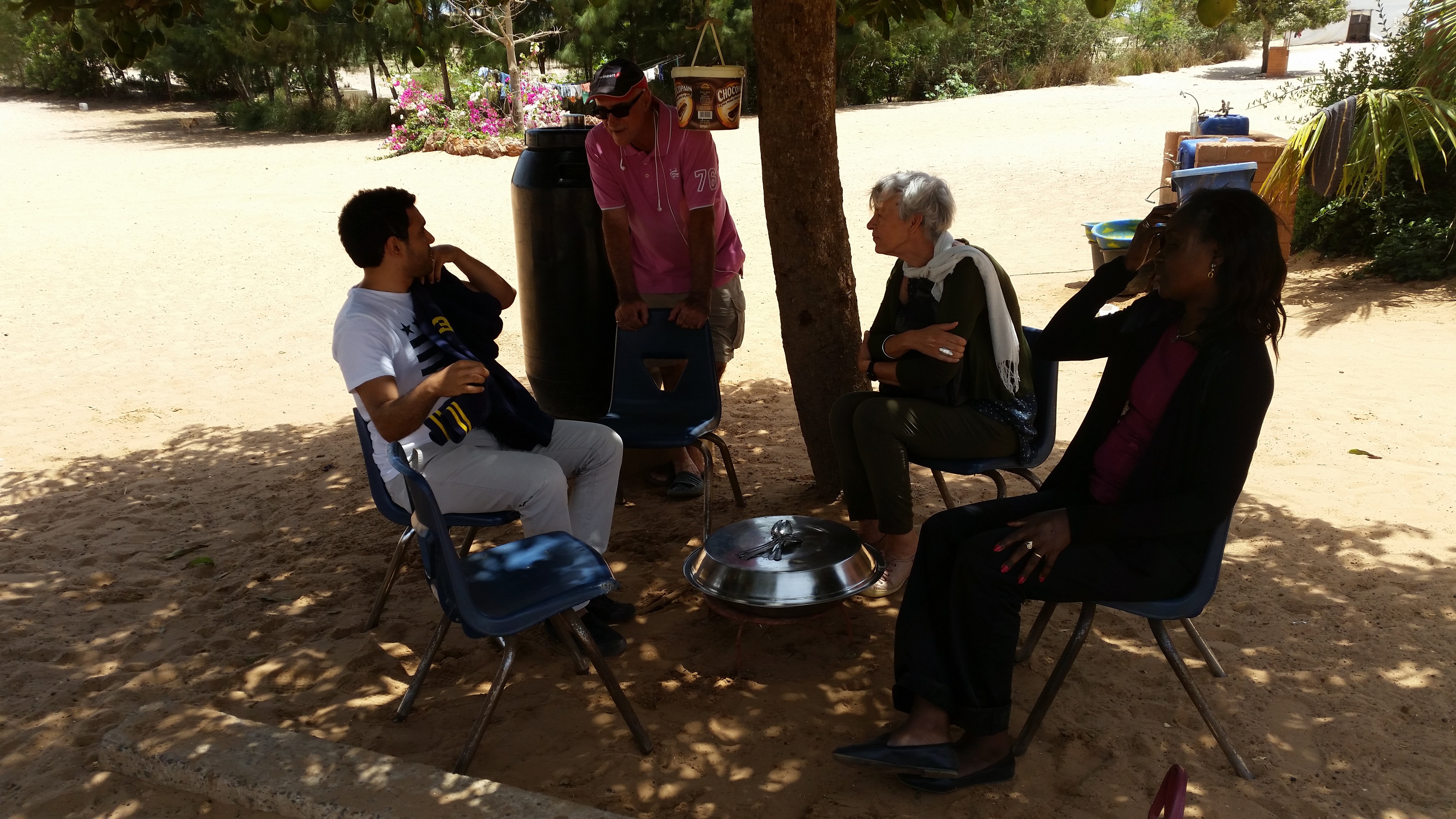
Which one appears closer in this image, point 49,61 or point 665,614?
point 665,614

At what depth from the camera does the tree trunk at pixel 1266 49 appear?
81.1 ft

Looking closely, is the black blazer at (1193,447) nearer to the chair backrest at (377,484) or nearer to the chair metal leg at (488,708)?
the chair metal leg at (488,708)

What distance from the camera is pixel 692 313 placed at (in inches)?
176

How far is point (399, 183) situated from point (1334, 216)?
11666 mm

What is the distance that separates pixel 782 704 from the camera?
3.19 metres

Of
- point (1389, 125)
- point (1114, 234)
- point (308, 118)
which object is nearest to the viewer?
point (1389, 125)

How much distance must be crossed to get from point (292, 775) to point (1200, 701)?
2306 mm

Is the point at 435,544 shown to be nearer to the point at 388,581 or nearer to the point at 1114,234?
the point at 388,581

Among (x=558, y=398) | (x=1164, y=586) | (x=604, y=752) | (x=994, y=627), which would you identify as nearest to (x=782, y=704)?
(x=604, y=752)

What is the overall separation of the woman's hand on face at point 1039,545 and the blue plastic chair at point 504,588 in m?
1.05

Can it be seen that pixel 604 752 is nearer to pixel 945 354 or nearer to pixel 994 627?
pixel 994 627

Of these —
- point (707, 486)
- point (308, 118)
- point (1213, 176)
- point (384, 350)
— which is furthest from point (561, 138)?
point (308, 118)

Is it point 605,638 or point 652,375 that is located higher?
point 652,375

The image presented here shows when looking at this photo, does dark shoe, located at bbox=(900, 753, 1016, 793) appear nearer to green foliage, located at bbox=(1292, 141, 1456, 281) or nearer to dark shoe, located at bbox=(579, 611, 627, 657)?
dark shoe, located at bbox=(579, 611, 627, 657)
